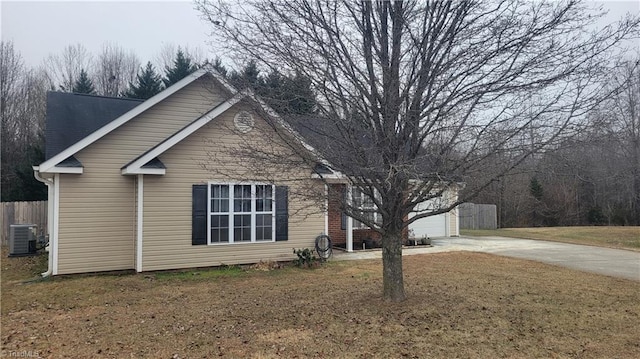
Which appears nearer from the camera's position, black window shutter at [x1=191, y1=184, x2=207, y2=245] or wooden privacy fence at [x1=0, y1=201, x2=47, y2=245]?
black window shutter at [x1=191, y1=184, x2=207, y2=245]

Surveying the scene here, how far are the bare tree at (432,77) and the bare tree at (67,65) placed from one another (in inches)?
1315

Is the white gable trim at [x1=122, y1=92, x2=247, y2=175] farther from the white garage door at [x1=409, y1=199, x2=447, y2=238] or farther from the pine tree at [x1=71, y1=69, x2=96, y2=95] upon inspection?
the pine tree at [x1=71, y1=69, x2=96, y2=95]

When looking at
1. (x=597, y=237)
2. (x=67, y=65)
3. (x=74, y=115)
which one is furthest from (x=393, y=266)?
(x=67, y=65)

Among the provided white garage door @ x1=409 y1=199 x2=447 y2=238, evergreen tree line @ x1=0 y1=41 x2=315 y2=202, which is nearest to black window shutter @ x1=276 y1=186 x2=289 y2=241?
evergreen tree line @ x1=0 y1=41 x2=315 y2=202

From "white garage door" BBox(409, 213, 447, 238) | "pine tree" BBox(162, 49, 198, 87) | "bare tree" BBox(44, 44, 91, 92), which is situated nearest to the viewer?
"white garage door" BBox(409, 213, 447, 238)

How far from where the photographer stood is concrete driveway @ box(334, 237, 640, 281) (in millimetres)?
10945

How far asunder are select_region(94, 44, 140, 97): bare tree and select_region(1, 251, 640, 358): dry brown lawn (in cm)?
2910

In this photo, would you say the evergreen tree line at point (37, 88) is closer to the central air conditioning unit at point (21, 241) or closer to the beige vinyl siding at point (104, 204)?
the beige vinyl siding at point (104, 204)

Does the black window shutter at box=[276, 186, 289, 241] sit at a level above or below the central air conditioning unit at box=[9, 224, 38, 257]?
above

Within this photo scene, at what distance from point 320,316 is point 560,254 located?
11.0m

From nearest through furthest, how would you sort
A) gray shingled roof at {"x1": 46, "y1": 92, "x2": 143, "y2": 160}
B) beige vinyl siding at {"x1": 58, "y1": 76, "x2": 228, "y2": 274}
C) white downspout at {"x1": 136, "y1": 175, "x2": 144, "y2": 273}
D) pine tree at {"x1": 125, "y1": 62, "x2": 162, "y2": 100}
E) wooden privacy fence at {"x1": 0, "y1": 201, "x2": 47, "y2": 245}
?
beige vinyl siding at {"x1": 58, "y1": 76, "x2": 228, "y2": 274}, white downspout at {"x1": 136, "y1": 175, "x2": 144, "y2": 273}, gray shingled roof at {"x1": 46, "y1": 92, "x2": 143, "y2": 160}, wooden privacy fence at {"x1": 0, "y1": 201, "x2": 47, "y2": 245}, pine tree at {"x1": 125, "y1": 62, "x2": 162, "y2": 100}

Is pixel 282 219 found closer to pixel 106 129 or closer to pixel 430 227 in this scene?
pixel 106 129

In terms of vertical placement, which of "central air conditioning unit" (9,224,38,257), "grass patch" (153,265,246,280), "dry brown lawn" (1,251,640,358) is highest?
"central air conditioning unit" (9,224,38,257)

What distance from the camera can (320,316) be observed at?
20.2 ft
